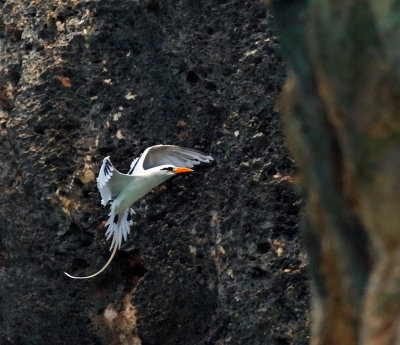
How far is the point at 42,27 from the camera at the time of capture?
12.6 ft

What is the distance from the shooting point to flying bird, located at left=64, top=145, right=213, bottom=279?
3.46 m

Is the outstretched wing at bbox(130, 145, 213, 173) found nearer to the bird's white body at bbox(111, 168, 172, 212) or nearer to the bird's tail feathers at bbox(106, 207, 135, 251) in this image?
the bird's white body at bbox(111, 168, 172, 212)

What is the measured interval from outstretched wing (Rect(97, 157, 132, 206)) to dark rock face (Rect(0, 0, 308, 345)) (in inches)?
6.7

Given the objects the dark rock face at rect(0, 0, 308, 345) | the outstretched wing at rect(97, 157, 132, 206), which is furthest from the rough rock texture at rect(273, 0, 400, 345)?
the outstretched wing at rect(97, 157, 132, 206)

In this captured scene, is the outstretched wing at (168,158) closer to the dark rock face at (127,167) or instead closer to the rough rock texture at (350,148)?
the dark rock face at (127,167)

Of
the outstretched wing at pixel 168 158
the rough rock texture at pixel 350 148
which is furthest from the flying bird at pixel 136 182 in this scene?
the rough rock texture at pixel 350 148

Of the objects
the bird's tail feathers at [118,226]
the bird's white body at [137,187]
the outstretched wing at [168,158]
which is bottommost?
the bird's tail feathers at [118,226]

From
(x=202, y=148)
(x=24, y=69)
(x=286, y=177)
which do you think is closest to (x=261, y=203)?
(x=286, y=177)

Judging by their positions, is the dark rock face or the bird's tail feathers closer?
the dark rock face

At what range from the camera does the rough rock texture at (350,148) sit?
135 cm

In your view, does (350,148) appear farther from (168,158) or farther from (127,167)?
(127,167)

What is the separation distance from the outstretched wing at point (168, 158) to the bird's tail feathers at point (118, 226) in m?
0.17

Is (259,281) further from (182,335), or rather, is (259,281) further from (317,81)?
(317,81)

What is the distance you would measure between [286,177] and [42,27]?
1.25 metres
